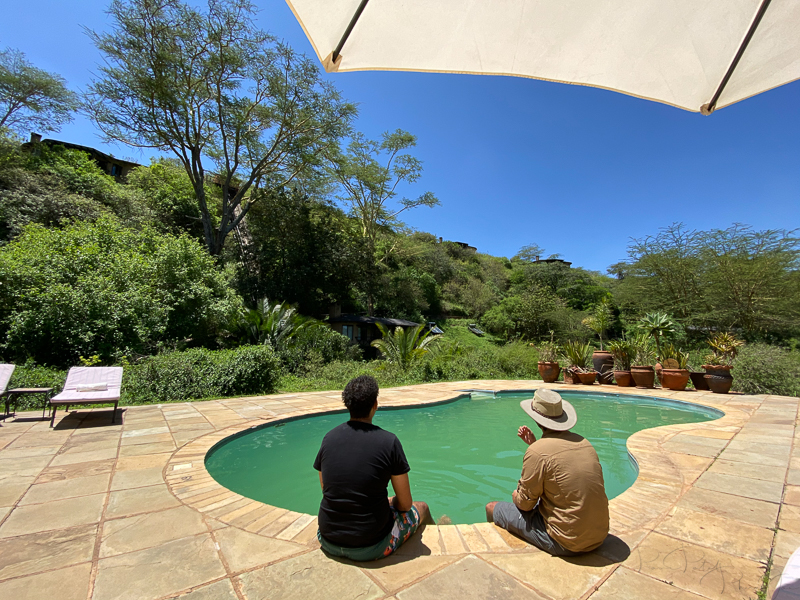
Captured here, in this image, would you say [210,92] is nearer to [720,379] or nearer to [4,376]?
[4,376]

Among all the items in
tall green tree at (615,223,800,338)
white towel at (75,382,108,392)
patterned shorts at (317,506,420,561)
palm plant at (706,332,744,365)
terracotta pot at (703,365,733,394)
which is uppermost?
tall green tree at (615,223,800,338)

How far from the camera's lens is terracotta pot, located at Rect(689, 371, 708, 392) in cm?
911

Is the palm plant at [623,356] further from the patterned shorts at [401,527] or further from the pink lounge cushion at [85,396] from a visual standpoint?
the pink lounge cushion at [85,396]

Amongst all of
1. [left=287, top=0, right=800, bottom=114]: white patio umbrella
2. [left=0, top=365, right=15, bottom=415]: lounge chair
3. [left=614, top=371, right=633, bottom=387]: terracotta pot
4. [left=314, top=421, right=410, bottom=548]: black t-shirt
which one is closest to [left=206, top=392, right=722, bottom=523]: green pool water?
[left=614, top=371, right=633, bottom=387]: terracotta pot

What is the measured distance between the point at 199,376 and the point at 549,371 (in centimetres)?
975

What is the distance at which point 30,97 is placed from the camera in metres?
18.4

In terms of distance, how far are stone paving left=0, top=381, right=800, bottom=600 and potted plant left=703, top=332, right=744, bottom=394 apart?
17.5ft

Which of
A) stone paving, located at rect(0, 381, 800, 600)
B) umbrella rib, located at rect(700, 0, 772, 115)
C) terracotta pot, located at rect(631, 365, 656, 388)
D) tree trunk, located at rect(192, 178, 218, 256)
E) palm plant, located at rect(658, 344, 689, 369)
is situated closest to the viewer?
umbrella rib, located at rect(700, 0, 772, 115)

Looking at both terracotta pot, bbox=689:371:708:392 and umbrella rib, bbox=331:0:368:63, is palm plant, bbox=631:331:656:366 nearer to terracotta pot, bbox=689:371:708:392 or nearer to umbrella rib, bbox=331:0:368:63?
terracotta pot, bbox=689:371:708:392

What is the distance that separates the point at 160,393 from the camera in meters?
7.55

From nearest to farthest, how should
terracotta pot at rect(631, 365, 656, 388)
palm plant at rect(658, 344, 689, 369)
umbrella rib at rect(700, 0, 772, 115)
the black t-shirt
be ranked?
1. umbrella rib at rect(700, 0, 772, 115)
2. the black t-shirt
3. palm plant at rect(658, 344, 689, 369)
4. terracotta pot at rect(631, 365, 656, 388)

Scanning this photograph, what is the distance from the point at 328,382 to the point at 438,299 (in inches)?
864

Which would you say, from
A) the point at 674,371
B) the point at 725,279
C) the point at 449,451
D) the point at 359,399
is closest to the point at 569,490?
the point at 359,399

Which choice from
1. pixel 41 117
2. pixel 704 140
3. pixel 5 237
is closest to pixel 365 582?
pixel 704 140
